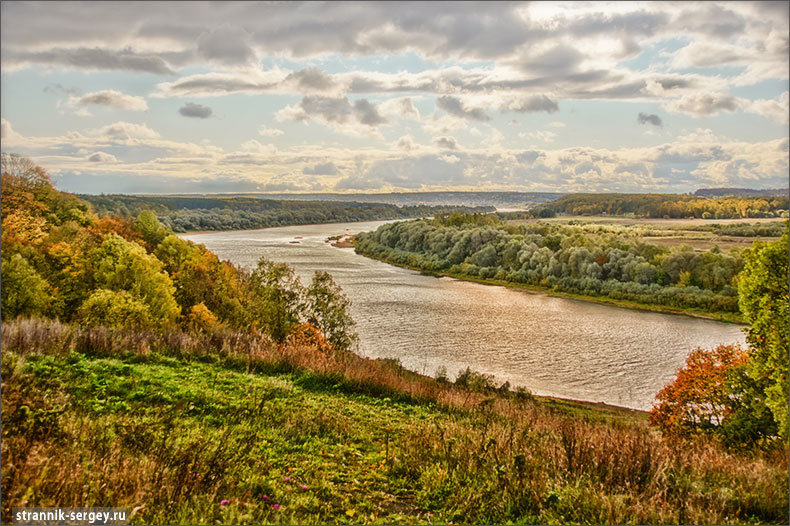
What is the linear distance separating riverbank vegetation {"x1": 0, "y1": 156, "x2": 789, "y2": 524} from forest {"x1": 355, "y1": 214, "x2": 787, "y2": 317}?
3888cm

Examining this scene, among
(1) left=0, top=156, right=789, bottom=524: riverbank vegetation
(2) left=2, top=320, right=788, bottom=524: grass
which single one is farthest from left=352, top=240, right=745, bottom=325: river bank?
(2) left=2, top=320, right=788, bottom=524: grass

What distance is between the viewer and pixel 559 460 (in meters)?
5.06

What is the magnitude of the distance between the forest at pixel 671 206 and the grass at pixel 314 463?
17793mm

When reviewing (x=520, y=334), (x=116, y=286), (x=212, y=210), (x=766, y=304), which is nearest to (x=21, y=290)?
(x=116, y=286)

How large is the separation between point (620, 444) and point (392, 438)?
263cm

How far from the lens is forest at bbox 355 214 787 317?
48.0 metres

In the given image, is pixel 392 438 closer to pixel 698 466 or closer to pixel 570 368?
Result: pixel 698 466

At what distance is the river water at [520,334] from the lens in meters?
24.5

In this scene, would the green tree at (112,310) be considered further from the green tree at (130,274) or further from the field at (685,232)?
the field at (685,232)

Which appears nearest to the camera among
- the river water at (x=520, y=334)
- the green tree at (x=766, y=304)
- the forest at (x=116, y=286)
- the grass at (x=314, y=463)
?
the grass at (x=314, y=463)

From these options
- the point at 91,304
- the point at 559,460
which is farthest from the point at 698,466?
the point at 91,304

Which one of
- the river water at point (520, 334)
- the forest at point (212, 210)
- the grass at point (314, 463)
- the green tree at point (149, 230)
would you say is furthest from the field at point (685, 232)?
the forest at point (212, 210)

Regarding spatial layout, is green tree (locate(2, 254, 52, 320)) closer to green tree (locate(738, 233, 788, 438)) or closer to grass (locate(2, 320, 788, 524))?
grass (locate(2, 320, 788, 524))

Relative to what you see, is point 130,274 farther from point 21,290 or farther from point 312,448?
point 312,448
